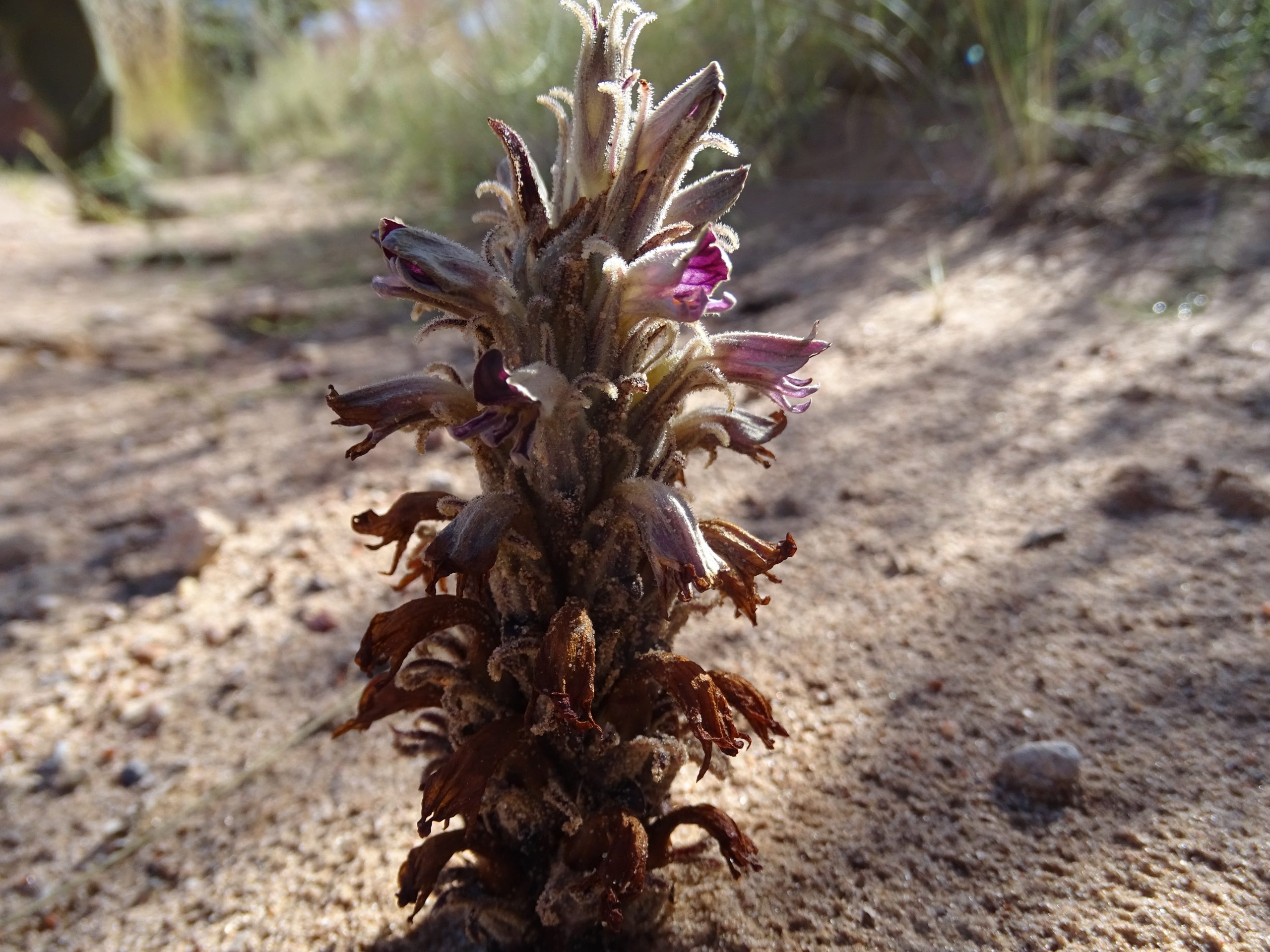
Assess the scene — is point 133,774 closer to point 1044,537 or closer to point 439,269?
point 439,269

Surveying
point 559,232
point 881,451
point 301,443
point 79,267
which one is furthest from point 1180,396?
point 79,267

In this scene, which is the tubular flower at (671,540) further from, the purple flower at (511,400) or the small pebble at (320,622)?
the small pebble at (320,622)

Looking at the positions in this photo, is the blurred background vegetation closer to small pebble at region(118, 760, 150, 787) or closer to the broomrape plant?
the broomrape plant

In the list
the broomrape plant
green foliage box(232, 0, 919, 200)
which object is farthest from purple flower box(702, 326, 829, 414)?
green foliage box(232, 0, 919, 200)

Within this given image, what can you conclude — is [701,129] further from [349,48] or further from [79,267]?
[349,48]

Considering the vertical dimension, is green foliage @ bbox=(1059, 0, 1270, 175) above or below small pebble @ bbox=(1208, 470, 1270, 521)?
above
